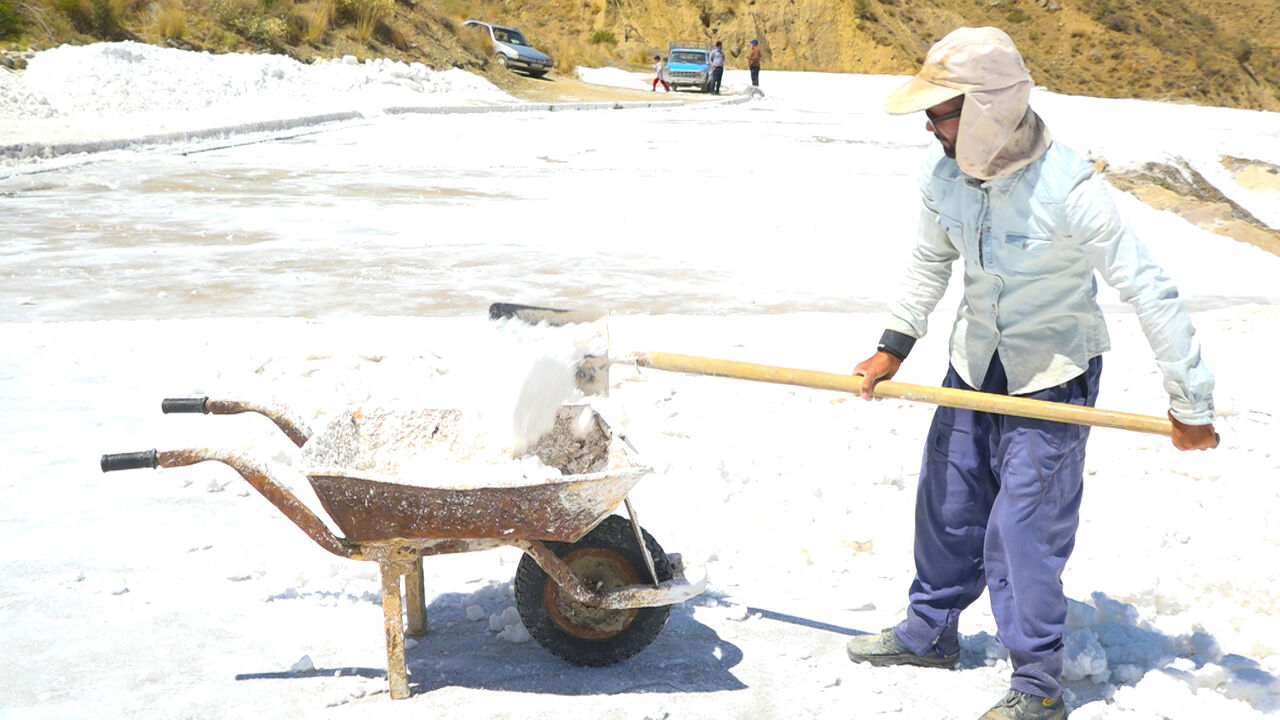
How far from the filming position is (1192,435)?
2.61m

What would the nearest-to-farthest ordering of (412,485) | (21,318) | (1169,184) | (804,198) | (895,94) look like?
(412,485)
(895,94)
(21,318)
(804,198)
(1169,184)

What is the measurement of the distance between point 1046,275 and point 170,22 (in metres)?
21.2

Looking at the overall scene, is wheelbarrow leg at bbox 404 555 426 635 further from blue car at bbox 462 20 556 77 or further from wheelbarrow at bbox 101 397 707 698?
blue car at bbox 462 20 556 77

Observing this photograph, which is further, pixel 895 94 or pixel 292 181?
pixel 292 181

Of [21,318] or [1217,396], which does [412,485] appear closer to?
[1217,396]

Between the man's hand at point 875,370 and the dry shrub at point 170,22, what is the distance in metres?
20.7

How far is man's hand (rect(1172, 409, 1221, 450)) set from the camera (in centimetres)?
261

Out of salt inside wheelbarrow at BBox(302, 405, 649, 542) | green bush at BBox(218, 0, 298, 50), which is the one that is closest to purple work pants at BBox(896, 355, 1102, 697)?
salt inside wheelbarrow at BBox(302, 405, 649, 542)

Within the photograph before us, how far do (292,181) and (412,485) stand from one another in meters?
9.63

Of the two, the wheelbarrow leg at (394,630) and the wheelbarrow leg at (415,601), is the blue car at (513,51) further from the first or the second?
the wheelbarrow leg at (394,630)

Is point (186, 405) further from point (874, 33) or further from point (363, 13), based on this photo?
point (874, 33)

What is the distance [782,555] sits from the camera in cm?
380

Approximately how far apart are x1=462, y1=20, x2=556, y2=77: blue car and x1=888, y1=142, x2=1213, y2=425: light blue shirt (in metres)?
29.3

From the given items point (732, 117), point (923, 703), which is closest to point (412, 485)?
point (923, 703)
